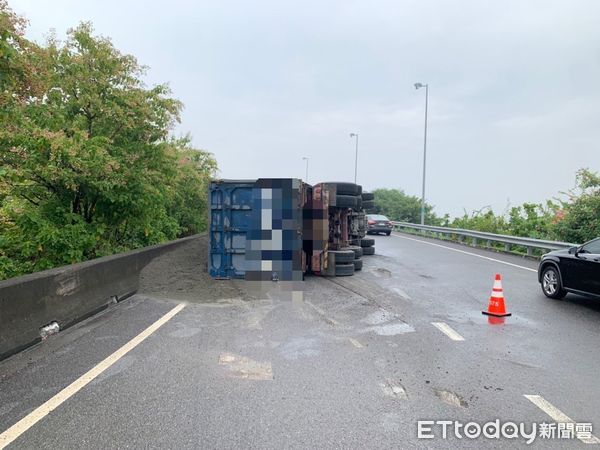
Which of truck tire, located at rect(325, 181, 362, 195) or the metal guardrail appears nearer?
truck tire, located at rect(325, 181, 362, 195)

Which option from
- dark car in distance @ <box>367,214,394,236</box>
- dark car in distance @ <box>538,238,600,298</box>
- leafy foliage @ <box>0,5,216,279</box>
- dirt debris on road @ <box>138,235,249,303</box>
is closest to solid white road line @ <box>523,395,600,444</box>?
dark car in distance @ <box>538,238,600,298</box>

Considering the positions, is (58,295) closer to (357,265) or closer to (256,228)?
(256,228)

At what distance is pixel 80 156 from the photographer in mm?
8352

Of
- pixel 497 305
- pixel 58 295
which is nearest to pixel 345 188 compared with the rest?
pixel 497 305

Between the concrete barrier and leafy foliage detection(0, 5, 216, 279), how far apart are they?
168 cm

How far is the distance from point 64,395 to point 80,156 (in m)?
5.62

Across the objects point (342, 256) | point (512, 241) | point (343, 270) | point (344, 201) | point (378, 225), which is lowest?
point (343, 270)

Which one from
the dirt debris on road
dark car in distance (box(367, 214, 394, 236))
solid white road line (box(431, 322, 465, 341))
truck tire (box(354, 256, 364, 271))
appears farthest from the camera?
dark car in distance (box(367, 214, 394, 236))

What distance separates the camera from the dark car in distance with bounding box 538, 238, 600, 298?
776cm

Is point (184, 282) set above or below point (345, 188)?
below

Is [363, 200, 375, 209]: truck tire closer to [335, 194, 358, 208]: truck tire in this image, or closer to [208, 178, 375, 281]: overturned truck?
[335, 194, 358, 208]: truck tire

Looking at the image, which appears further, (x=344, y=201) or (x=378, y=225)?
(x=378, y=225)

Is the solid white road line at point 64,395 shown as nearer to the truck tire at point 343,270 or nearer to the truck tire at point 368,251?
the truck tire at point 343,270

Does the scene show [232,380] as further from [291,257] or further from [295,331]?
[291,257]
